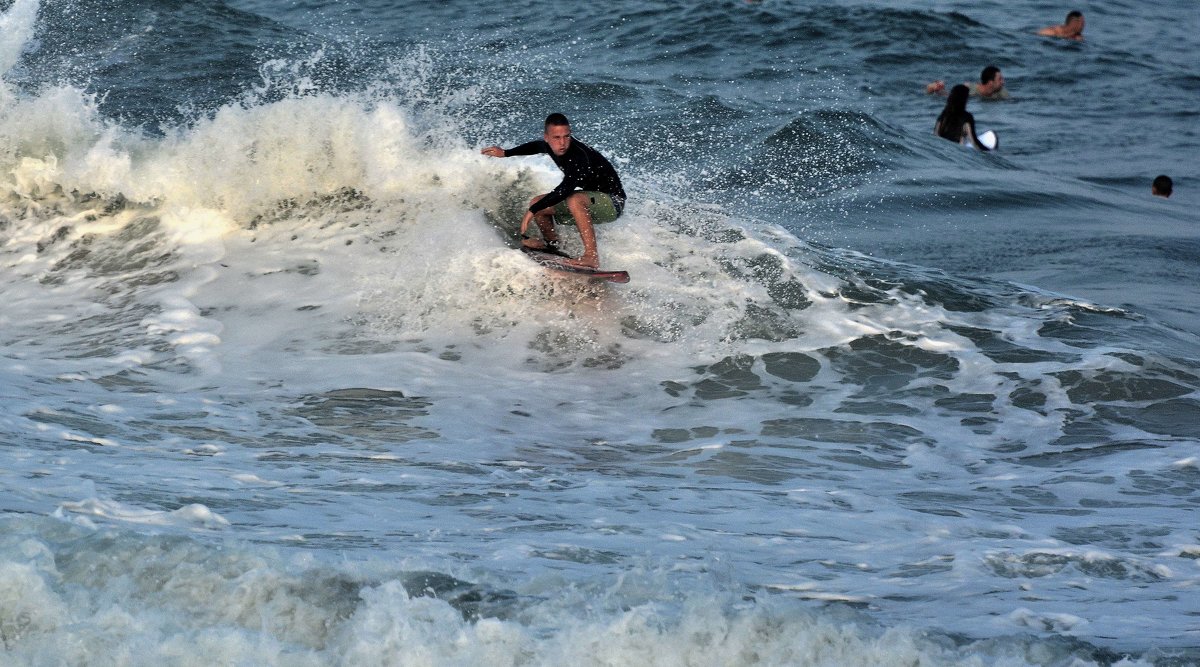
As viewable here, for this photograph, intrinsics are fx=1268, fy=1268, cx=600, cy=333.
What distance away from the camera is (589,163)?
880cm

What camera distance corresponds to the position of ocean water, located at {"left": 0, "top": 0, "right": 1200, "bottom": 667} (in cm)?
399

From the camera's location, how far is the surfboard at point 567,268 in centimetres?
891

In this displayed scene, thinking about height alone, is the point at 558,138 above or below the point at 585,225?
above

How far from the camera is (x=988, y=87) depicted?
19.9 meters

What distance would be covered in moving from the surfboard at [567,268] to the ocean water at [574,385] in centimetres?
10

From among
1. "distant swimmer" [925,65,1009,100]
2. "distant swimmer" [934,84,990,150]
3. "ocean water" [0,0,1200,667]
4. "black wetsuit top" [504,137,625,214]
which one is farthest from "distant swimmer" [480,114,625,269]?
"distant swimmer" [925,65,1009,100]

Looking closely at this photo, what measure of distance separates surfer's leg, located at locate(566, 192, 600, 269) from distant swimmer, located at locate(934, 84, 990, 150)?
8.72m

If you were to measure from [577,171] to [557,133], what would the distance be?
36 centimetres

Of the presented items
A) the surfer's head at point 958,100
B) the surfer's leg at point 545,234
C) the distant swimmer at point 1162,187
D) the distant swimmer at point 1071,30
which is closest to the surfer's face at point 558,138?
the surfer's leg at point 545,234

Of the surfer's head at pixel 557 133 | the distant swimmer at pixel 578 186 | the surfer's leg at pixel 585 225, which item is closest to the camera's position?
the surfer's head at pixel 557 133

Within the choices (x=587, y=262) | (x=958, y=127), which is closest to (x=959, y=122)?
(x=958, y=127)

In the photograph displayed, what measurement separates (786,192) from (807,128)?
2.30 metres

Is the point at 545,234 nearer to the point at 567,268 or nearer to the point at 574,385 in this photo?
the point at 567,268

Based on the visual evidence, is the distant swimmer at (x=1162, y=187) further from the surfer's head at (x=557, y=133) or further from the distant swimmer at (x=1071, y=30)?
the distant swimmer at (x=1071, y=30)
